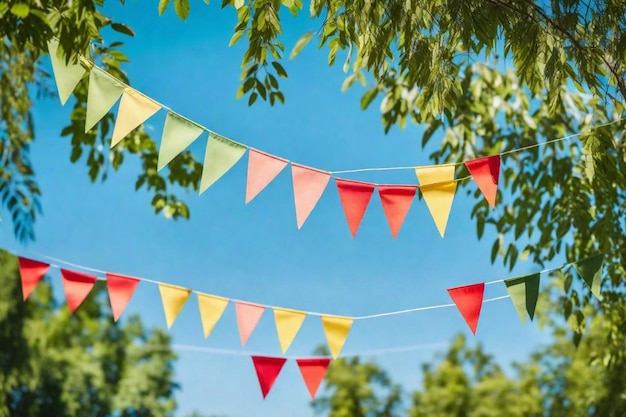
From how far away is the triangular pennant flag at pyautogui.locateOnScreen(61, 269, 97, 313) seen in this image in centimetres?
254

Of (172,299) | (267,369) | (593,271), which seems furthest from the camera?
(267,369)

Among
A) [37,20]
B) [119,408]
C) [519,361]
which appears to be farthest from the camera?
[519,361]

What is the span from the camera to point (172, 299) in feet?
8.23

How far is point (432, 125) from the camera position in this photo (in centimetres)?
339

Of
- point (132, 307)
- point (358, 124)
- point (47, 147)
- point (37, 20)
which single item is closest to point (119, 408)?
point (132, 307)

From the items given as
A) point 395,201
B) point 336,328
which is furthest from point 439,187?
point 336,328

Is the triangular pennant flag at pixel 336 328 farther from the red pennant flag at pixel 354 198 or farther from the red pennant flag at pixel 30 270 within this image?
the red pennant flag at pixel 30 270

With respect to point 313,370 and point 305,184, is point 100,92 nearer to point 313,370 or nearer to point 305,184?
point 305,184

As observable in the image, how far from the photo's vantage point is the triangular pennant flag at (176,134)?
2105mm

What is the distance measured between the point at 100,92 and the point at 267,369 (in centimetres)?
115

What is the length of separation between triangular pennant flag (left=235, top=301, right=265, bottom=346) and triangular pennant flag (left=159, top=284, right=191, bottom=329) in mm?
185

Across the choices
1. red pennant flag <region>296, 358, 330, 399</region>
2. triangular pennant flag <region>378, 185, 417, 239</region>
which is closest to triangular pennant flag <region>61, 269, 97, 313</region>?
red pennant flag <region>296, 358, 330, 399</region>

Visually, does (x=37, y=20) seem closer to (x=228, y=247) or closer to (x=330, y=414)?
(x=228, y=247)

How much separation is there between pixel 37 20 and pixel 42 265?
1.10m
